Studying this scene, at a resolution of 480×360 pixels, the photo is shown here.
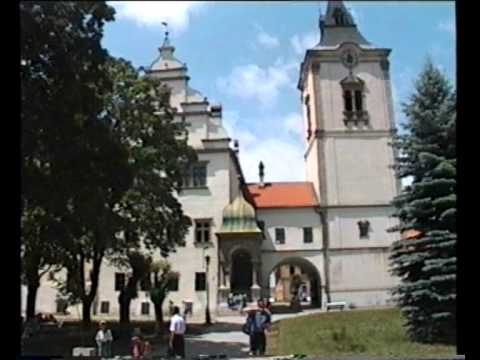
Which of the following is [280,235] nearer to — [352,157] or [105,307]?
[352,157]

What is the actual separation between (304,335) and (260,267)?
53.2ft

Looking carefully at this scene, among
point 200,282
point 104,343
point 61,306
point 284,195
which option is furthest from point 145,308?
point 104,343

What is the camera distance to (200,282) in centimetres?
2995

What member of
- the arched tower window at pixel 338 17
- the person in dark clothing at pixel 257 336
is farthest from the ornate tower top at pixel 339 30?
the person in dark clothing at pixel 257 336

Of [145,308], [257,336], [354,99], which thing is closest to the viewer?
[257,336]

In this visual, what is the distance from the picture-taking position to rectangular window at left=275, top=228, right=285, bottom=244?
33.6 meters

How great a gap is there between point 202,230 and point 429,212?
18.4 m

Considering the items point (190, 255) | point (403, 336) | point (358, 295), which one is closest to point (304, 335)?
point (403, 336)

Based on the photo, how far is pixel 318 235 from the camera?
33.8m

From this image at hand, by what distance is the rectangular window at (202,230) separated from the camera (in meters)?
30.9

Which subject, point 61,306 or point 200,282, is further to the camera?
point 200,282

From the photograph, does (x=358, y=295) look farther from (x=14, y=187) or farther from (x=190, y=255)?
(x=14, y=187)

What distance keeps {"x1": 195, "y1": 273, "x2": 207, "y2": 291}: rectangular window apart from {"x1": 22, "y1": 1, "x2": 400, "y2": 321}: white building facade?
1.9 inches

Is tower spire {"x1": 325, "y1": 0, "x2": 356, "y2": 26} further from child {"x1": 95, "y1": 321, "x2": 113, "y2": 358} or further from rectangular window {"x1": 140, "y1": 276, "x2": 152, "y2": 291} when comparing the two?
child {"x1": 95, "y1": 321, "x2": 113, "y2": 358}
